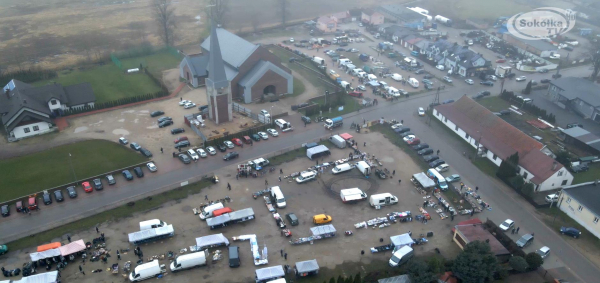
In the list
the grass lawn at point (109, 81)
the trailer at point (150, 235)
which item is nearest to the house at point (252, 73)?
the grass lawn at point (109, 81)

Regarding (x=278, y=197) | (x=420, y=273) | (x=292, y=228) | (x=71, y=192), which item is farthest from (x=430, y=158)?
(x=71, y=192)

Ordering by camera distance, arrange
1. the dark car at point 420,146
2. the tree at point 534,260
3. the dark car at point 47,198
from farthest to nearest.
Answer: the dark car at point 420,146 < the dark car at point 47,198 < the tree at point 534,260

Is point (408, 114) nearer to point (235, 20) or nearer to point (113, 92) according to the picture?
point (113, 92)

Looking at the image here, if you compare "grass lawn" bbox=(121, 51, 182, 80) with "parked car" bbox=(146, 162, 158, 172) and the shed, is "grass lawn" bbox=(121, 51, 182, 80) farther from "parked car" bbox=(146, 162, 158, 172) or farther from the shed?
the shed

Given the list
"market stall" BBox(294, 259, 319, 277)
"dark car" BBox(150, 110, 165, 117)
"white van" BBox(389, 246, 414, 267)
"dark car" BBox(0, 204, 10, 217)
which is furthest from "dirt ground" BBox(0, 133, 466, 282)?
"dark car" BBox(150, 110, 165, 117)

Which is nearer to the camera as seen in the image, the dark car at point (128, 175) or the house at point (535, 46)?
the dark car at point (128, 175)

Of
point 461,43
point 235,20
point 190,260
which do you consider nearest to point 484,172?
point 190,260

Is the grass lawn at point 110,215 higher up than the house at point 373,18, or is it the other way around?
the house at point 373,18

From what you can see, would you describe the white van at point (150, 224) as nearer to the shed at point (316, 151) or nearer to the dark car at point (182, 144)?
the dark car at point (182, 144)
